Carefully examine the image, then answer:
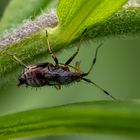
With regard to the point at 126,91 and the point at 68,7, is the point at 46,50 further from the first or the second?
the point at 126,91

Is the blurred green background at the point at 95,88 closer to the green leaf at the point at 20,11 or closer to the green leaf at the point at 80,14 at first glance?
the green leaf at the point at 20,11

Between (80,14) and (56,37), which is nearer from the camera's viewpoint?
(80,14)

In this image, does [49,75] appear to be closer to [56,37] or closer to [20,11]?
[20,11]

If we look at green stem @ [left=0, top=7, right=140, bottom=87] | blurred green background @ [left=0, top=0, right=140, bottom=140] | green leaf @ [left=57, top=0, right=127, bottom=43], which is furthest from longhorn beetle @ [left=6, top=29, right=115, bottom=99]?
blurred green background @ [left=0, top=0, right=140, bottom=140]

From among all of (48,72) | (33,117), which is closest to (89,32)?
(33,117)

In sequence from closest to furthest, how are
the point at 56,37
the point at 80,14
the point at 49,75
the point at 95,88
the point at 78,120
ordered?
the point at 78,120
the point at 80,14
the point at 56,37
the point at 49,75
the point at 95,88

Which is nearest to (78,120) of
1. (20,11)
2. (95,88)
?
(20,11)
